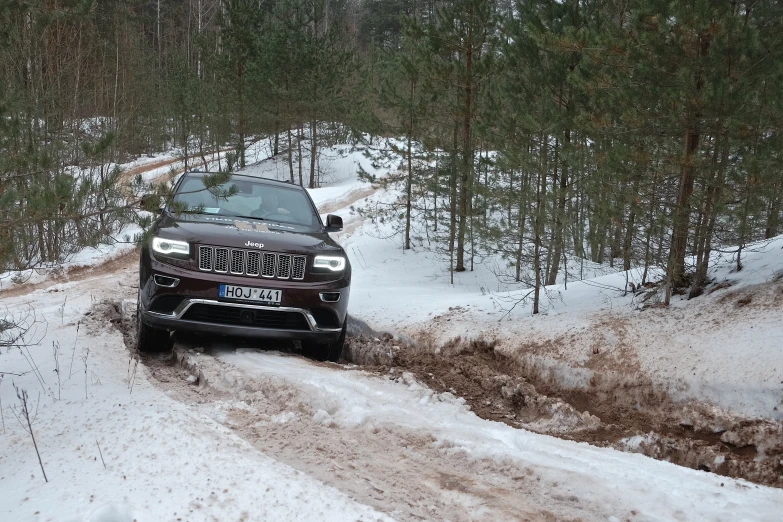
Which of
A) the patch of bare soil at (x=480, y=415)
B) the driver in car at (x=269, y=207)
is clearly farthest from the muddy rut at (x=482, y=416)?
the driver in car at (x=269, y=207)

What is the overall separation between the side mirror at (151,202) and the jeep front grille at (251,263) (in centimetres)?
108

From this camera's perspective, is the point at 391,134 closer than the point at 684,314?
No

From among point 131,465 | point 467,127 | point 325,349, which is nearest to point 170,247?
point 325,349

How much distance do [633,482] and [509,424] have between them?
1321 mm

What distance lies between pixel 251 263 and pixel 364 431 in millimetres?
2244

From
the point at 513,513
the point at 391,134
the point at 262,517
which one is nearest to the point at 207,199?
the point at 262,517

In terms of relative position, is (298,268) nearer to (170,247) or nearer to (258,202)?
(170,247)

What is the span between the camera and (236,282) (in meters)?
5.48

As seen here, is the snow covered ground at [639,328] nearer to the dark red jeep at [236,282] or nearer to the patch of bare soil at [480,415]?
the patch of bare soil at [480,415]

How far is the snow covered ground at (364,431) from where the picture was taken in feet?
9.95

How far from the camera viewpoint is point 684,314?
6102mm

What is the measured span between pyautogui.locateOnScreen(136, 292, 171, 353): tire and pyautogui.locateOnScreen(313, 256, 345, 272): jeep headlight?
1735 millimetres

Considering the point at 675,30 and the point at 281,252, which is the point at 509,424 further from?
the point at 675,30

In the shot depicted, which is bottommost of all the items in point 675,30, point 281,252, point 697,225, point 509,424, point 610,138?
point 509,424
